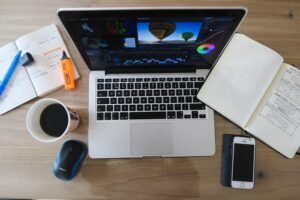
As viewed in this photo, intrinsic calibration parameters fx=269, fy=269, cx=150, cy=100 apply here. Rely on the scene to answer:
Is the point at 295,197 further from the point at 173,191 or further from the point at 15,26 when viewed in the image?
the point at 15,26

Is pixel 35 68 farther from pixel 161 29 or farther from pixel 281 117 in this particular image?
pixel 281 117

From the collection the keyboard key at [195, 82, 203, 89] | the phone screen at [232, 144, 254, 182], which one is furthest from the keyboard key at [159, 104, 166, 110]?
the phone screen at [232, 144, 254, 182]

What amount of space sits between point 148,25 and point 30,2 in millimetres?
451

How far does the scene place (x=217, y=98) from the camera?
2.32ft

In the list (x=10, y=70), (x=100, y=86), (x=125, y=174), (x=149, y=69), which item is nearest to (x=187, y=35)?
(x=149, y=69)

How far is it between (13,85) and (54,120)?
186mm

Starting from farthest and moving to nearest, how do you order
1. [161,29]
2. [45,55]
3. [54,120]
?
[45,55], [54,120], [161,29]

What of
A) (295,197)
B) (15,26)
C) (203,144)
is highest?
(15,26)

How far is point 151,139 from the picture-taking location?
0.70 metres

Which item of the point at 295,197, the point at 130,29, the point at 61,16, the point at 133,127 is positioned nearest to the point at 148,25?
the point at 130,29

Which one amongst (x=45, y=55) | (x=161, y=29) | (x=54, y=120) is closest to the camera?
(x=161, y=29)

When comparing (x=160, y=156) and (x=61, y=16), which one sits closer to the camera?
(x=61, y=16)

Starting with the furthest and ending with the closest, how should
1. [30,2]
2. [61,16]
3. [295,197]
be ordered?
1. [30,2]
2. [295,197]
3. [61,16]

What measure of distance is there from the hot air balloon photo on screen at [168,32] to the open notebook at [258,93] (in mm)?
177
